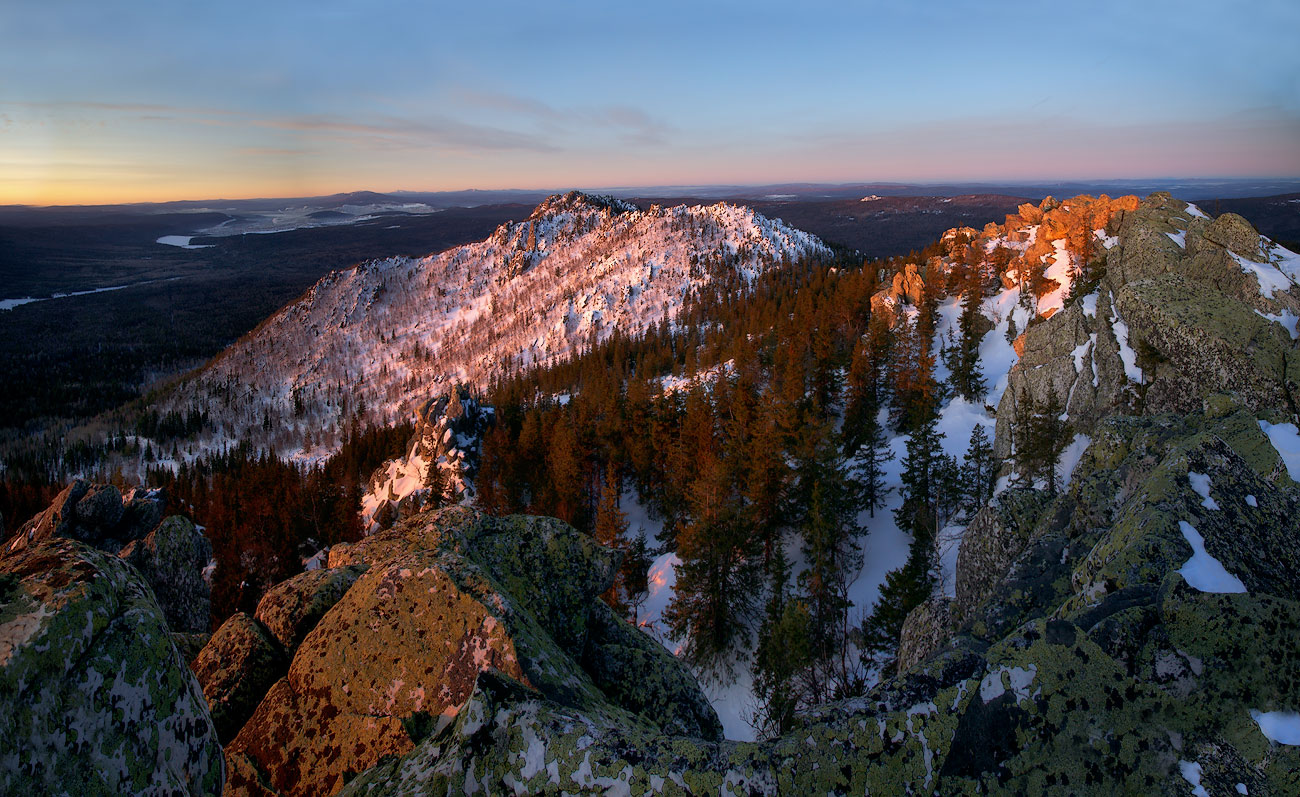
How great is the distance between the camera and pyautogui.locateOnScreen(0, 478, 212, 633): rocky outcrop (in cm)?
2702

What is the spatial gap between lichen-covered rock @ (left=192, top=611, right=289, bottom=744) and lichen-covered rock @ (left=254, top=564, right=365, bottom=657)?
19 centimetres

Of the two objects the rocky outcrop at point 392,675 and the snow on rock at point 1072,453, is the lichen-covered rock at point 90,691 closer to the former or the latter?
the rocky outcrop at point 392,675

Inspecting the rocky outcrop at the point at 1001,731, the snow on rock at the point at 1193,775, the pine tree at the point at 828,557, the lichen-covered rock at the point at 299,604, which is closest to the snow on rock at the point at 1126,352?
the pine tree at the point at 828,557

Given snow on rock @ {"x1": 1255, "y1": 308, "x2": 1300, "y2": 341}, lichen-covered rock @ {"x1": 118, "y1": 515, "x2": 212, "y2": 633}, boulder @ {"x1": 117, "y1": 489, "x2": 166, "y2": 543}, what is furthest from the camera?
boulder @ {"x1": 117, "y1": 489, "x2": 166, "y2": 543}

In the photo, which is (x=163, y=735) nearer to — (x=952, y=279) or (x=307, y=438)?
(x=952, y=279)

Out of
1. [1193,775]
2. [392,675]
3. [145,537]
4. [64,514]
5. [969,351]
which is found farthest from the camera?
[969,351]

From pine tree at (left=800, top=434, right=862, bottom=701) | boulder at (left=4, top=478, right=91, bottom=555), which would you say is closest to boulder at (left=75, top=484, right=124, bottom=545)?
boulder at (left=4, top=478, right=91, bottom=555)

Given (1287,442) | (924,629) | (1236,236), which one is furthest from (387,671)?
(1236,236)

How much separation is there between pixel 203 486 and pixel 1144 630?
383ft

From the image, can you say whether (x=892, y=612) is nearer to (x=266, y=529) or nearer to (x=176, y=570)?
(x=176, y=570)

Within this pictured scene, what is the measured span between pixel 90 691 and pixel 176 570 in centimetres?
3168

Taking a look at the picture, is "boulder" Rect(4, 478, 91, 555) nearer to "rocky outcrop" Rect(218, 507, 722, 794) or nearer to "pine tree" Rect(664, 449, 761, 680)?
"pine tree" Rect(664, 449, 761, 680)

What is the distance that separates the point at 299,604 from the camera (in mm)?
7879

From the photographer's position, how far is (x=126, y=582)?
15.6ft
